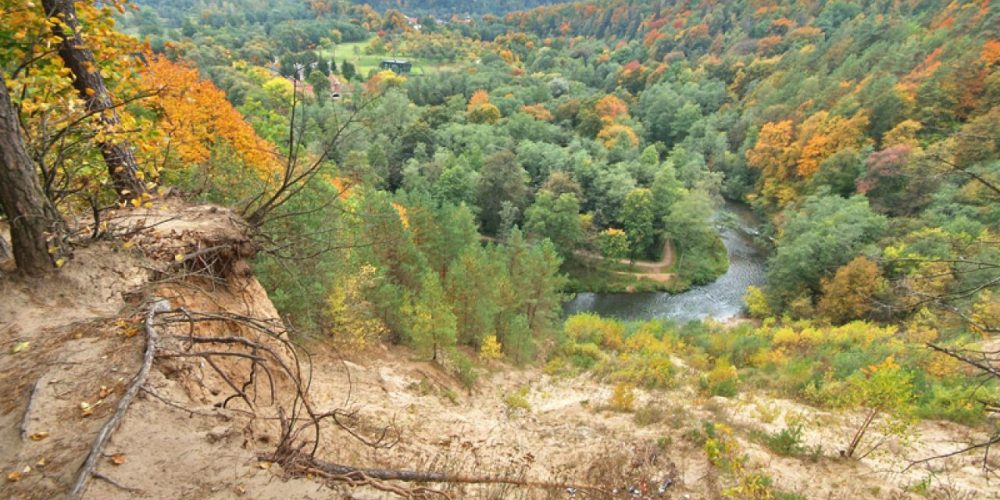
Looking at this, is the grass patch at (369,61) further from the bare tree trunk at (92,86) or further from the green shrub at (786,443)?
the green shrub at (786,443)

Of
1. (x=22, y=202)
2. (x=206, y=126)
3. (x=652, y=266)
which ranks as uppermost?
(x=22, y=202)

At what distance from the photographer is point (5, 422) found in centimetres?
359

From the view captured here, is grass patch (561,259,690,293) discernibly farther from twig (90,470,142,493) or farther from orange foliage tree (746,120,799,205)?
twig (90,470,142,493)

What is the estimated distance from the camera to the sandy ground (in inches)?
139

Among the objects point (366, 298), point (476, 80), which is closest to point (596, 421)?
point (366, 298)

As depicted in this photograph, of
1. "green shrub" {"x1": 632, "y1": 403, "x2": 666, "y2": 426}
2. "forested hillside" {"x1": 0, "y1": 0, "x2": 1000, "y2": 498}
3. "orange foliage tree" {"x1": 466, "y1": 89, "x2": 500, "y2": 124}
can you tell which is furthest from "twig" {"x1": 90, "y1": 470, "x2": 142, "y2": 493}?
"orange foliage tree" {"x1": 466, "y1": 89, "x2": 500, "y2": 124}

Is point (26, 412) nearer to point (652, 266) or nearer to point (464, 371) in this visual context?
point (464, 371)

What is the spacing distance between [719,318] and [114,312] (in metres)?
32.6

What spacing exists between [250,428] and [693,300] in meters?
34.2

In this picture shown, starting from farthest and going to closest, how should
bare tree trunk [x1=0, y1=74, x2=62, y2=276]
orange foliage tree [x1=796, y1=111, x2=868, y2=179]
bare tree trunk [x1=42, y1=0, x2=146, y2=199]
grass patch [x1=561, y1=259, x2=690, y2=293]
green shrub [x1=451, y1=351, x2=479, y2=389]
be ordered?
orange foliage tree [x1=796, y1=111, x2=868, y2=179], grass patch [x1=561, y1=259, x2=690, y2=293], green shrub [x1=451, y1=351, x2=479, y2=389], bare tree trunk [x1=42, y1=0, x2=146, y2=199], bare tree trunk [x1=0, y1=74, x2=62, y2=276]

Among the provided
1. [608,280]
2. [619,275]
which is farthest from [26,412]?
[619,275]

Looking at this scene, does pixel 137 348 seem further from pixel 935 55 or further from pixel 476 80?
pixel 476 80

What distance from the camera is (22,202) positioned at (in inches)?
181

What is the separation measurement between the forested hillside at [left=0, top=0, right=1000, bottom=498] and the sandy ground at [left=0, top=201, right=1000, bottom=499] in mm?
500
